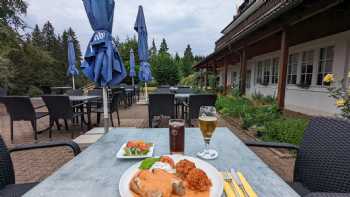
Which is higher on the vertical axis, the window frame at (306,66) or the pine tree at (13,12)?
the pine tree at (13,12)

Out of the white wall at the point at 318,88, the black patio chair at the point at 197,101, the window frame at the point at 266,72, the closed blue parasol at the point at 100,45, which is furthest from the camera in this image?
the window frame at the point at 266,72

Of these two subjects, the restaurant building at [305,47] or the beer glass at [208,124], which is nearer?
the beer glass at [208,124]

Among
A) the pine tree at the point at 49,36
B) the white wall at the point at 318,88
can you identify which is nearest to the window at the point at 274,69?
the white wall at the point at 318,88

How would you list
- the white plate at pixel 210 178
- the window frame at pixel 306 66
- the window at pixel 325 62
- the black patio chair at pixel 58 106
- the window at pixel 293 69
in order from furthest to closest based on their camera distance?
the window at pixel 293 69 → the window frame at pixel 306 66 → the window at pixel 325 62 → the black patio chair at pixel 58 106 → the white plate at pixel 210 178

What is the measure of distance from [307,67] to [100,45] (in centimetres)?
715

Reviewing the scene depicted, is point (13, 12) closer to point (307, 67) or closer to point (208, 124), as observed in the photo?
point (208, 124)

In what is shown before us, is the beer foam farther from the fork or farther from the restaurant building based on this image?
the restaurant building

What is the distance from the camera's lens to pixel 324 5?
10.7 ft

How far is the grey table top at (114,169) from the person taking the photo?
0.71 m

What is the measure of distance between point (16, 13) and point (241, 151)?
13559 millimetres

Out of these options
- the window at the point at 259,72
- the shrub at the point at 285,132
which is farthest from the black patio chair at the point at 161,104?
the window at the point at 259,72

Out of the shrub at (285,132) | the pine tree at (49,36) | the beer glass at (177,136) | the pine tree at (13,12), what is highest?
the pine tree at (49,36)

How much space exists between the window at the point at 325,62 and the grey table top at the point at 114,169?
638 centimetres

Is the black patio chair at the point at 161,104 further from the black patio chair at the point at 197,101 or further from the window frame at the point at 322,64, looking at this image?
the window frame at the point at 322,64
